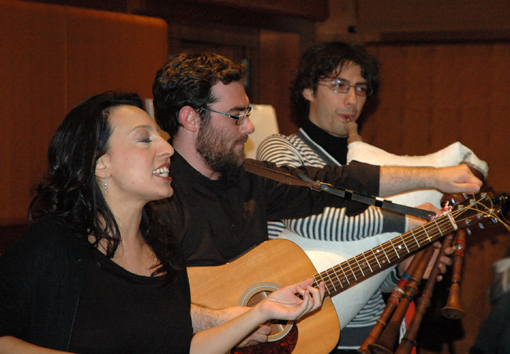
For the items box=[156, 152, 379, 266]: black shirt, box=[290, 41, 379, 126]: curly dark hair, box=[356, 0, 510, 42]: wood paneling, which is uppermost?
box=[356, 0, 510, 42]: wood paneling

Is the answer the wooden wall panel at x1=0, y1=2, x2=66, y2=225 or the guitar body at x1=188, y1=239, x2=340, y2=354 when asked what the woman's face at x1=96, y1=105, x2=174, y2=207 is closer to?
the guitar body at x1=188, y1=239, x2=340, y2=354

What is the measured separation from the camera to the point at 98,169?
140cm

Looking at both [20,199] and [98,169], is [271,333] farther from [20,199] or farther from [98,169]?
[20,199]

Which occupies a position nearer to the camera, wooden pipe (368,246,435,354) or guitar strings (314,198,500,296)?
wooden pipe (368,246,435,354)

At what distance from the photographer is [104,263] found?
4.35 ft

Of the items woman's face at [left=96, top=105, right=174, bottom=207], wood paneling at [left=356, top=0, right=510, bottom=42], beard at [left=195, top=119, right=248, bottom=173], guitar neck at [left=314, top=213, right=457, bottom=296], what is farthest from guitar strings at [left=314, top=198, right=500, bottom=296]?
wood paneling at [left=356, top=0, right=510, bottom=42]

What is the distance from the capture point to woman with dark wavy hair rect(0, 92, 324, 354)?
1.23 meters

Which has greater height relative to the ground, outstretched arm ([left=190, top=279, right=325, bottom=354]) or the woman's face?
the woman's face

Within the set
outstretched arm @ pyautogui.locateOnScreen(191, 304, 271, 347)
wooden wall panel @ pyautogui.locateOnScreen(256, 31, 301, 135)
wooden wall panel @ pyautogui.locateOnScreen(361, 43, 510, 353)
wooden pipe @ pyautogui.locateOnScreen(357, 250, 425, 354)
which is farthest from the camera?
wooden wall panel @ pyautogui.locateOnScreen(256, 31, 301, 135)

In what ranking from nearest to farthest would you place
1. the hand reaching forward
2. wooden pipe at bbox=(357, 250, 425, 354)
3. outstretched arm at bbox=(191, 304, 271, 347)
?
the hand reaching forward, outstretched arm at bbox=(191, 304, 271, 347), wooden pipe at bbox=(357, 250, 425, 354)

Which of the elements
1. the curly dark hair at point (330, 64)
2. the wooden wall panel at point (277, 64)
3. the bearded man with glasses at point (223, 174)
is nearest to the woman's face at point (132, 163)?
the bearded man with glasses at point (223, 174)

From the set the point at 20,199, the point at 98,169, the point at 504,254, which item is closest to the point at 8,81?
the point at 20,199

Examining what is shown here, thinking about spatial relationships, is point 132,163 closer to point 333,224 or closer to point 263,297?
point 263,297

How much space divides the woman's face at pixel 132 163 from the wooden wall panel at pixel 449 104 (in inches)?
109
